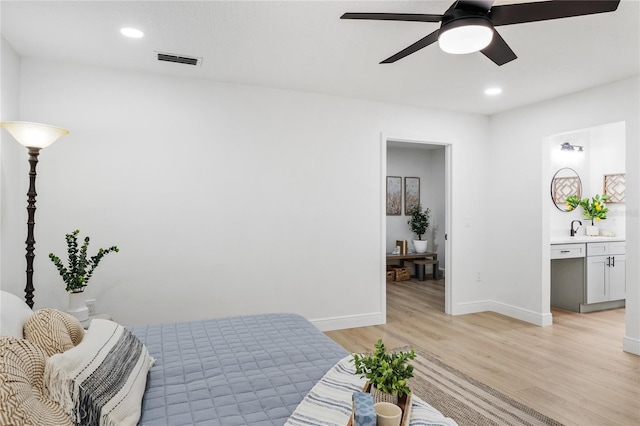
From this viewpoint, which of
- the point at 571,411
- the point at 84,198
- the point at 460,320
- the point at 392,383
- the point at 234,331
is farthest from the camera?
the point at 460,320

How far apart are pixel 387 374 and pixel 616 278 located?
210 inches

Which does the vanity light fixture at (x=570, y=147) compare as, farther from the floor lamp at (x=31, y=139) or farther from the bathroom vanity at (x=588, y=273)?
the floor lamp at (x=31, y=139)

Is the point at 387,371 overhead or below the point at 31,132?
below

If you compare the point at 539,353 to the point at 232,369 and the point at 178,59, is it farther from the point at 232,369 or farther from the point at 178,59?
the point at 178,59

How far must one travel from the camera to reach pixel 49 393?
3.90 ft

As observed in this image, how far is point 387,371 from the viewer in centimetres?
129

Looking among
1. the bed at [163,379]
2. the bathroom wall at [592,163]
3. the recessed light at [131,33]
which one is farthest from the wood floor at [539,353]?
the recessed light at [131,33]

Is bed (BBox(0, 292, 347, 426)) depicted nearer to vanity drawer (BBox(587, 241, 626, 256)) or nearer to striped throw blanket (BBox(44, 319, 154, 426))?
striped throw blanket (BBox(44, 319, 154, 426))

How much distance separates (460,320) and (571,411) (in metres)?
2.12

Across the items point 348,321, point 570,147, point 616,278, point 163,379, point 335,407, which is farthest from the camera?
point 570,147

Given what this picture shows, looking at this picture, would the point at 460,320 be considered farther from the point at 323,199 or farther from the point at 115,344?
the point at 115,344

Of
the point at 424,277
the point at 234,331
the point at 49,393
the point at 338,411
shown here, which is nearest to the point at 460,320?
the point at 424,277

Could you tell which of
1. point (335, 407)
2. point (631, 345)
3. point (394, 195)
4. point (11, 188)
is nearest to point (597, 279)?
point (631, 345)

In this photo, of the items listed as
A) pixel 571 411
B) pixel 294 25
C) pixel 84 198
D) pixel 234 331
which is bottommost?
pixel 571 411
